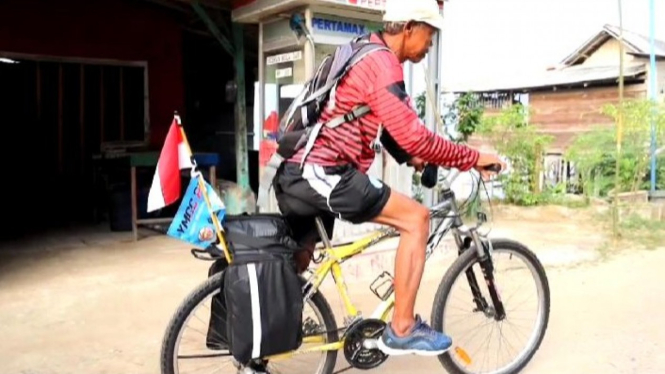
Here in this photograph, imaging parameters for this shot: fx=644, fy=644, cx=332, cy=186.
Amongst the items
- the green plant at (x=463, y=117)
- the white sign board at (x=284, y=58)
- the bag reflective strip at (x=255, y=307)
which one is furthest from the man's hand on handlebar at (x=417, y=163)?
the green plant at (x=463, y=117)

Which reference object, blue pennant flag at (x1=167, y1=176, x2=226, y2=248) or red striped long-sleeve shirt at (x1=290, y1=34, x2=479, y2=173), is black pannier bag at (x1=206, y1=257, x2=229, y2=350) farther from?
red striped long-sleeve shirt at (x1=290, y1=34, x2=479, y2=173)

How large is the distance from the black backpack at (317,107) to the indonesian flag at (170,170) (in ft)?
1.36

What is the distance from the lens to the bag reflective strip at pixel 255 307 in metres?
2.52

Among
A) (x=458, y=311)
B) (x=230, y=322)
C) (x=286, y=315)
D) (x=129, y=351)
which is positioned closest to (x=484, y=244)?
(x=458, y=311)

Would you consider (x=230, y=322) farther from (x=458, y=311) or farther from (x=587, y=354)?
(x=587, y=354)

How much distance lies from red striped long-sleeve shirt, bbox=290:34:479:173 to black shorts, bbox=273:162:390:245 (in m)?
0.06

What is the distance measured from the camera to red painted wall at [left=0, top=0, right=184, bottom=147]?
25.3ft

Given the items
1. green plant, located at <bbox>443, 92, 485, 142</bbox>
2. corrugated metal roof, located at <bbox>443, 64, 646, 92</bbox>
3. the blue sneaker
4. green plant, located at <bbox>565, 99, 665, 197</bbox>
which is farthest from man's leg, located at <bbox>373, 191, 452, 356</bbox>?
corrugated metal roof, located at <bbox>443, 64, 646, 92</bbox>

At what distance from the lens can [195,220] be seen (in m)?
2.62

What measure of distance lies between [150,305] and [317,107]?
7.91 feet

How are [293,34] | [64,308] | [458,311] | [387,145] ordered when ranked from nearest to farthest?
[387,145], [458,311], [64,308], [293,34]

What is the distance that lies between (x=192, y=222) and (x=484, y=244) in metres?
1.40

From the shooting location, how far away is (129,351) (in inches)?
146

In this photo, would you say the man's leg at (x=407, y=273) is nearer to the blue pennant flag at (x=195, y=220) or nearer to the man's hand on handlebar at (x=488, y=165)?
the man's hand on handlebar at (x=488, y=165)
